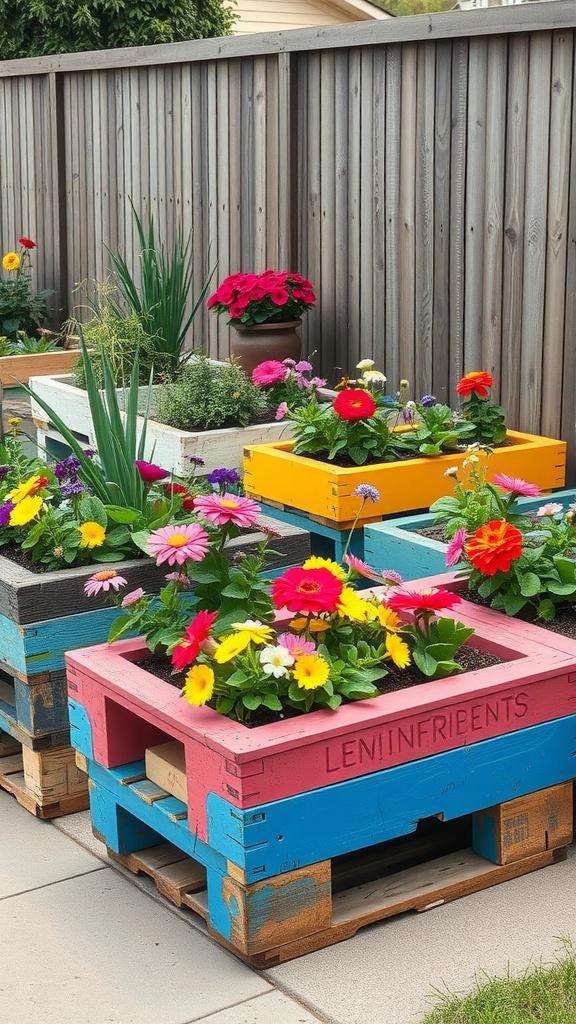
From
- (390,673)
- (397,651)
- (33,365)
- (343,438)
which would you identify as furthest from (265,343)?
(397,651)

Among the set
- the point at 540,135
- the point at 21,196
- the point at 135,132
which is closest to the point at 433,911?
the point at 540,135

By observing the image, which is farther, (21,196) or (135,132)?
(21,196)

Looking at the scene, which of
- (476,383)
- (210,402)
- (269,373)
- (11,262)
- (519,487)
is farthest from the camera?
(11,262)

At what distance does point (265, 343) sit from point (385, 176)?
894 millimetres

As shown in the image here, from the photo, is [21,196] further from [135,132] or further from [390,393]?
[390,393]

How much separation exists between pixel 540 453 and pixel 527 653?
173cm

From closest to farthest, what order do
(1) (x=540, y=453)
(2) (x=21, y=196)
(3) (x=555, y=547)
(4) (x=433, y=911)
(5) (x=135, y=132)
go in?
1. (4) (x=433, y=911)
2. (3) (x=555, y=547)
3. (1) (x=540, y=453)
4. (5) (x=135, y=132)
5. (2) (x=21, y=196)

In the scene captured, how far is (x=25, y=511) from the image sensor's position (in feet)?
11.3

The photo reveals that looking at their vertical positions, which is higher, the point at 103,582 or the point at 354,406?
the point at 354,406

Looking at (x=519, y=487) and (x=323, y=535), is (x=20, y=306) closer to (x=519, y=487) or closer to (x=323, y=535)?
(x=323, y=535)

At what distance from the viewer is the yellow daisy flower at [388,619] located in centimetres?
290

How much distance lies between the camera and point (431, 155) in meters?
5.19

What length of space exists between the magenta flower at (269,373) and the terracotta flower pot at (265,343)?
28cm

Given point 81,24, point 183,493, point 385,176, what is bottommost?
point 183,493
